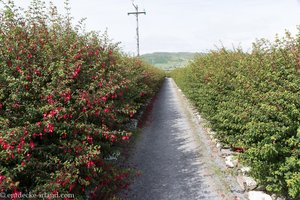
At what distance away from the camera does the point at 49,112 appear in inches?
154

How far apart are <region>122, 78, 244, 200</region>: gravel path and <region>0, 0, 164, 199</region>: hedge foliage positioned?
0.94 meters

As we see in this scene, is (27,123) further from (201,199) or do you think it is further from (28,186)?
(201,199)

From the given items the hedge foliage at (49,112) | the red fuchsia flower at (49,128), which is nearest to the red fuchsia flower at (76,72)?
→ the hedge foliage at (49,112)

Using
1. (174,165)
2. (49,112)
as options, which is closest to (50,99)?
(49,112)

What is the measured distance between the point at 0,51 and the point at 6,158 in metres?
1.82

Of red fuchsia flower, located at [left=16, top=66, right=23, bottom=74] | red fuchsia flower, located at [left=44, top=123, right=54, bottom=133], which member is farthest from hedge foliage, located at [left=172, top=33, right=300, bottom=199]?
red fuchsia flower, located at [left=16, top=66, right=23, bottom=74]

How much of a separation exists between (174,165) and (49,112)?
12.8 ft

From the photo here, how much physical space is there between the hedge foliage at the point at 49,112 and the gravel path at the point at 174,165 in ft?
3.07

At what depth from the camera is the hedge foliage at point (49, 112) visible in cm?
360

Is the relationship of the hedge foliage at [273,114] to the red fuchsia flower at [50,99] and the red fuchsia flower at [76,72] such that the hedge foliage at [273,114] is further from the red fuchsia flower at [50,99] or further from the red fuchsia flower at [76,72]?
the red fuchsia flower at [50,99]

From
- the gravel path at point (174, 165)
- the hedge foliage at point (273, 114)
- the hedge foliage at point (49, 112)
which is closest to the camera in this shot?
the hedge foliage at point (49, 112)

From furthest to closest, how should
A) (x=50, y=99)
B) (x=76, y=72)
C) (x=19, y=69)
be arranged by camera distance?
(x=76, y=72) < (x=19, y=69) < (x=50, y=99)

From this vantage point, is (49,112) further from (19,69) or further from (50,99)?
(19,69)

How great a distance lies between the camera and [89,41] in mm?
5809
